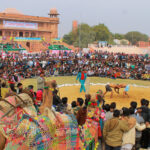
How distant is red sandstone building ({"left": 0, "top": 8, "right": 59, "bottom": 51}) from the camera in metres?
Result: 38.7

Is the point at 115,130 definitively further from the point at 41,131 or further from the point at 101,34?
the point at 101,34

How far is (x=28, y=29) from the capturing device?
4541 cm

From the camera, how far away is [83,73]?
13062 millimetres

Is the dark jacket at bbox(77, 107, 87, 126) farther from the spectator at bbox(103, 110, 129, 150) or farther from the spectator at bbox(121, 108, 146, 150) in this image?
the spectator at bbox(121, 108, 146, 150)

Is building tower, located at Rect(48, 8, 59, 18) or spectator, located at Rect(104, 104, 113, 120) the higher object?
building tower, located at Rect(48, 8, 59, 18)

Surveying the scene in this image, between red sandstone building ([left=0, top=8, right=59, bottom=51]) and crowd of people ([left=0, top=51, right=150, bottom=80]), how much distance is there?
15113mm

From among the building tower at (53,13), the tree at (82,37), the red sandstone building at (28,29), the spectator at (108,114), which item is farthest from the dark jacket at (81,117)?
the tree at (82,37)

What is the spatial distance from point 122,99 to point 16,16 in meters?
36.6

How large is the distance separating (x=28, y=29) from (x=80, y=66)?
86.0 ft

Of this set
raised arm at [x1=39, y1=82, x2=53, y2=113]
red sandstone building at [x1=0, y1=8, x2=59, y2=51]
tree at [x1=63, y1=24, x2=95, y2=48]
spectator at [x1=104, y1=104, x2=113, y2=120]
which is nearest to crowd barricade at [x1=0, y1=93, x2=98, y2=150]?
spectator at [x1=104, y1=104, x2=113, y2=120]

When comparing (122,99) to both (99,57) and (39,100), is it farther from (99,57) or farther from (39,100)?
(99,57)

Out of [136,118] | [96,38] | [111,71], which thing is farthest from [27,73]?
[96,38]

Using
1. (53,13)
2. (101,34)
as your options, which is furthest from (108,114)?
(101,34)

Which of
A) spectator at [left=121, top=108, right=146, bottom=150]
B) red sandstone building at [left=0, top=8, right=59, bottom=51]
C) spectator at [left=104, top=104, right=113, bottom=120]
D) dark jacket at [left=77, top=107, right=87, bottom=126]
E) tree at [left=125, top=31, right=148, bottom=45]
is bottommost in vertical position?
spectator at [left=121, top=108, right=146, bottom=150]
